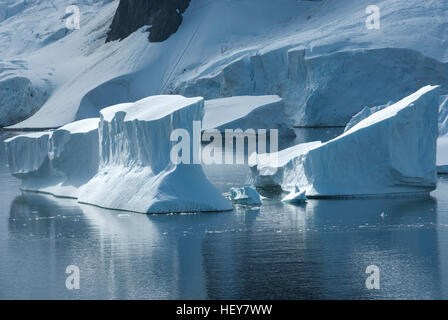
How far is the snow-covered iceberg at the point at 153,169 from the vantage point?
15727 millimetres

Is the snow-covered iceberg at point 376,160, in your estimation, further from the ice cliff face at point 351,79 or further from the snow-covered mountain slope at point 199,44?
the snow-covered mountain slope at point 199,44

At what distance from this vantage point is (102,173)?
17.9m

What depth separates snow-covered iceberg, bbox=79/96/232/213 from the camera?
15.7 m

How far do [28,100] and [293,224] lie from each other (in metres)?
41.3

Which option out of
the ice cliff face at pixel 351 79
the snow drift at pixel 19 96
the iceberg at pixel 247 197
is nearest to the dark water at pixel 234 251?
the iceberg at pixel 247 197

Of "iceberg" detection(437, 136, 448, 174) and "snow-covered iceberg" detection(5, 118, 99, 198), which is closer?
"snow-covered iceberg" detection(5, 118, 99, 198)

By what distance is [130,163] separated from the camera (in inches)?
666

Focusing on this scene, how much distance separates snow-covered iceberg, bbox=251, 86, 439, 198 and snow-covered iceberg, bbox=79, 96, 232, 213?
2.47 m

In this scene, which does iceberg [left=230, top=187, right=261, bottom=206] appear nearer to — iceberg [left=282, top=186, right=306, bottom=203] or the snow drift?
iceberg [left=282, top=186, right=306, bottom=203]

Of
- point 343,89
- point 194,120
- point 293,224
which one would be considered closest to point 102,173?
point 194,120

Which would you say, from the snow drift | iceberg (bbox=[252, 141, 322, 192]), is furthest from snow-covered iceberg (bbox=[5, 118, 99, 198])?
the snow drift

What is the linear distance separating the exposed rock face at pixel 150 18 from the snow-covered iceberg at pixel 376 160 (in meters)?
38.6

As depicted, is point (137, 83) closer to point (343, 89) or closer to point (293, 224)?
point (343, 89)

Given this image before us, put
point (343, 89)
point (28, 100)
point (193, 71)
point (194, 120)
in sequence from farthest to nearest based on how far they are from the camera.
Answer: point (28, 100)
point (193, 71)
point (343, 89)
point (194, 120)
